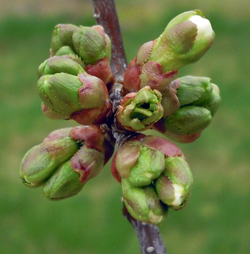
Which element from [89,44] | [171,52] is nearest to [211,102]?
[171,52]

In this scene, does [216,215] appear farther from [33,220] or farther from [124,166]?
[124,166]

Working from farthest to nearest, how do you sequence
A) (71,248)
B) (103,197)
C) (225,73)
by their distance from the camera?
(225,73), (103,197), (71,248)

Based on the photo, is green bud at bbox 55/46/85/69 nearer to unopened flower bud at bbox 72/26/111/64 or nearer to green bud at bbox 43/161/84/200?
unopened flower bud at bbox 72/26/111/64

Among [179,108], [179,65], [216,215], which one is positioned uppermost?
[179,65]

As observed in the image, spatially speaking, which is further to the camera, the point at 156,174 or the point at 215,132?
the point at 215,132

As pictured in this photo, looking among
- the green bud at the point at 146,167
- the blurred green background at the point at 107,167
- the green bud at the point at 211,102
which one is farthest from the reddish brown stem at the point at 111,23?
the blurred green background at the point at 107,167

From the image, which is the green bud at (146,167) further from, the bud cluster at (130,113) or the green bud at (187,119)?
the green bud at (187,119)

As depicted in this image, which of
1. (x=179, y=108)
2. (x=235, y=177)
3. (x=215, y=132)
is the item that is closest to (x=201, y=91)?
(x=179, y=108)
